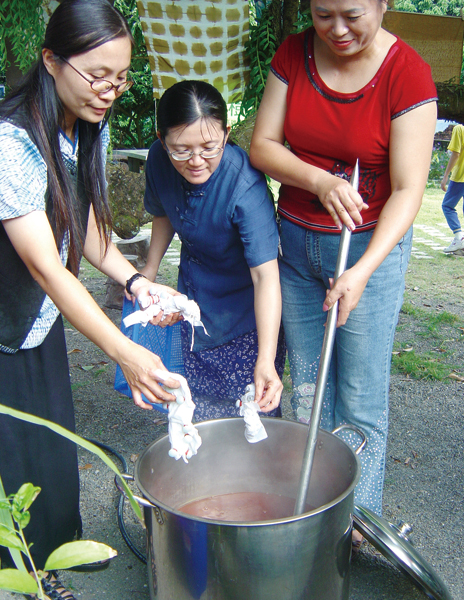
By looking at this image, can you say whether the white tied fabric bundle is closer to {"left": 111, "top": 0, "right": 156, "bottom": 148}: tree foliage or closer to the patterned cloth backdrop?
the patterned cloth backdrop

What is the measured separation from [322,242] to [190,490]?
86cm

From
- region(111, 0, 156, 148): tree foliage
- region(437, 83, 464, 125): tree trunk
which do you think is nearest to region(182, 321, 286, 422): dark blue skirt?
region(437, 83, 464, 125): tree trunk

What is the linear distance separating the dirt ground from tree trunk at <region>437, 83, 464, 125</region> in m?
1.63

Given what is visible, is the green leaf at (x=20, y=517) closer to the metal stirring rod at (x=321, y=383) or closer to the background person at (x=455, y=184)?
the metal stirring rod at (x=321, y=383)

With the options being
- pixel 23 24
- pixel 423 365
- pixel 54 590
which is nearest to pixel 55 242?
pixel 54 590

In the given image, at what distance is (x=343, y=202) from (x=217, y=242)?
515mm

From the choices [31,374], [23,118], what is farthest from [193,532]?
[23,118]

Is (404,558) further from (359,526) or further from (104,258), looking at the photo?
(104,258)

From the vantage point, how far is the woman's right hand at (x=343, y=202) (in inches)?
55.2

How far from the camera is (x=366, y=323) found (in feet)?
5.71

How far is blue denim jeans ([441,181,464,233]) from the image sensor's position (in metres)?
6.92

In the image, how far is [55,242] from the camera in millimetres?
1462

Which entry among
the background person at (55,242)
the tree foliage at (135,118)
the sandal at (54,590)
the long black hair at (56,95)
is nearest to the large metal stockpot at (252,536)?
the background person at (55,242)

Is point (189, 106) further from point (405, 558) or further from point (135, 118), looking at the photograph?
point (135, 118)
